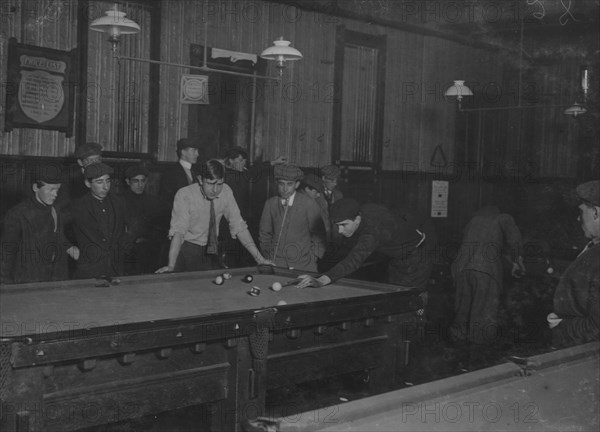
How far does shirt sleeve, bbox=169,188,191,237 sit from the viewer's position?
5.82 m

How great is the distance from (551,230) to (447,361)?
20.2ft

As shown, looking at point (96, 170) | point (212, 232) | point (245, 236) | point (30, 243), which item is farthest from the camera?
point (245, 236)

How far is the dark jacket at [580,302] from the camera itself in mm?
3527

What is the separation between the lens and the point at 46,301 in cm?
413

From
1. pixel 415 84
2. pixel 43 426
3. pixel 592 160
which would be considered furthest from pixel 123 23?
pixel 592 160

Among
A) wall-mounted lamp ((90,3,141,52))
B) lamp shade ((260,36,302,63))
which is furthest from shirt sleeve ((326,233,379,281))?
wall-mounted lamp ((90,3,141,52))

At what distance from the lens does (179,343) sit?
3643 mm

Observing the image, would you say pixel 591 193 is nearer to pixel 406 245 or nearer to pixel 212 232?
pixel 406 245

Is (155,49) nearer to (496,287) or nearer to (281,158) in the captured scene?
(281,158)

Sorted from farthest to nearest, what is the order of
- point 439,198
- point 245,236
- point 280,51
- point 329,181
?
point 439,198
point 329,181
point 280,51
point 245,236

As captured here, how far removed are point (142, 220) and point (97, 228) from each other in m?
1.24

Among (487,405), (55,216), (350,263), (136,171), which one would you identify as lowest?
(487,405)

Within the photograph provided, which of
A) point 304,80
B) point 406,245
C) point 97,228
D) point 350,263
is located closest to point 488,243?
point 406,245

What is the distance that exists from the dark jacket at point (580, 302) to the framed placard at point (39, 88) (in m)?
5.34
